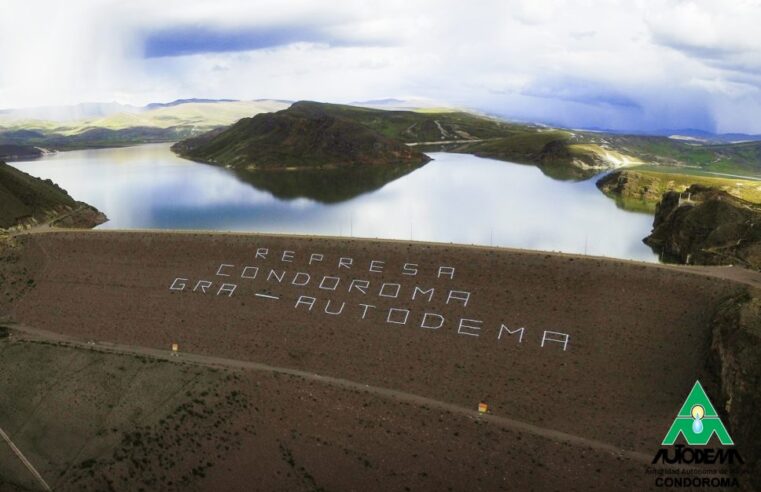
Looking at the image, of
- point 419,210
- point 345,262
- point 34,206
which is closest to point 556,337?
point 345,262

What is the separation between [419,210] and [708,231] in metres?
51.2

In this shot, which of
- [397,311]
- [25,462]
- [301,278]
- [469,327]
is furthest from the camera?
[301,278]

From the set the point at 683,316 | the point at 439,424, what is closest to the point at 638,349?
the point at 683,316

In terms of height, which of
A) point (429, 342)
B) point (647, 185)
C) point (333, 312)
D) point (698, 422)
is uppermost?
point (647, 185)

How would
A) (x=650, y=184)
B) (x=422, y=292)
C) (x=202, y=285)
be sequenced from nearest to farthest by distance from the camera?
(x=422, y=292) → (x=202, y=285) → (x=650, y=184)

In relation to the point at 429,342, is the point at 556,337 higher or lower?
higher

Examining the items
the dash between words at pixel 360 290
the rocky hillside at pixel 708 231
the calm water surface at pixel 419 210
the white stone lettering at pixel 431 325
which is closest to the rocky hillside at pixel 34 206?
the calm water surface at pixel 419 210

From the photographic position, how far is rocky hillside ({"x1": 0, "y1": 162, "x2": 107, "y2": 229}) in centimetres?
7775

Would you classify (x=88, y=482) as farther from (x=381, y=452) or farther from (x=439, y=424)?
(x=439, y=424)

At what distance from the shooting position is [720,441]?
100ft

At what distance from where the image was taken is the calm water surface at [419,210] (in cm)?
8188

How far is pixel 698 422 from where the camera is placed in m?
29.8

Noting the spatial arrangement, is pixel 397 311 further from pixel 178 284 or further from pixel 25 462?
pixel 25 462

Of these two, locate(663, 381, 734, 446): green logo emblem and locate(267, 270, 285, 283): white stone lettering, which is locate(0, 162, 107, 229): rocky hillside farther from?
locate(663, 381, 734, 446): green logo emblem
